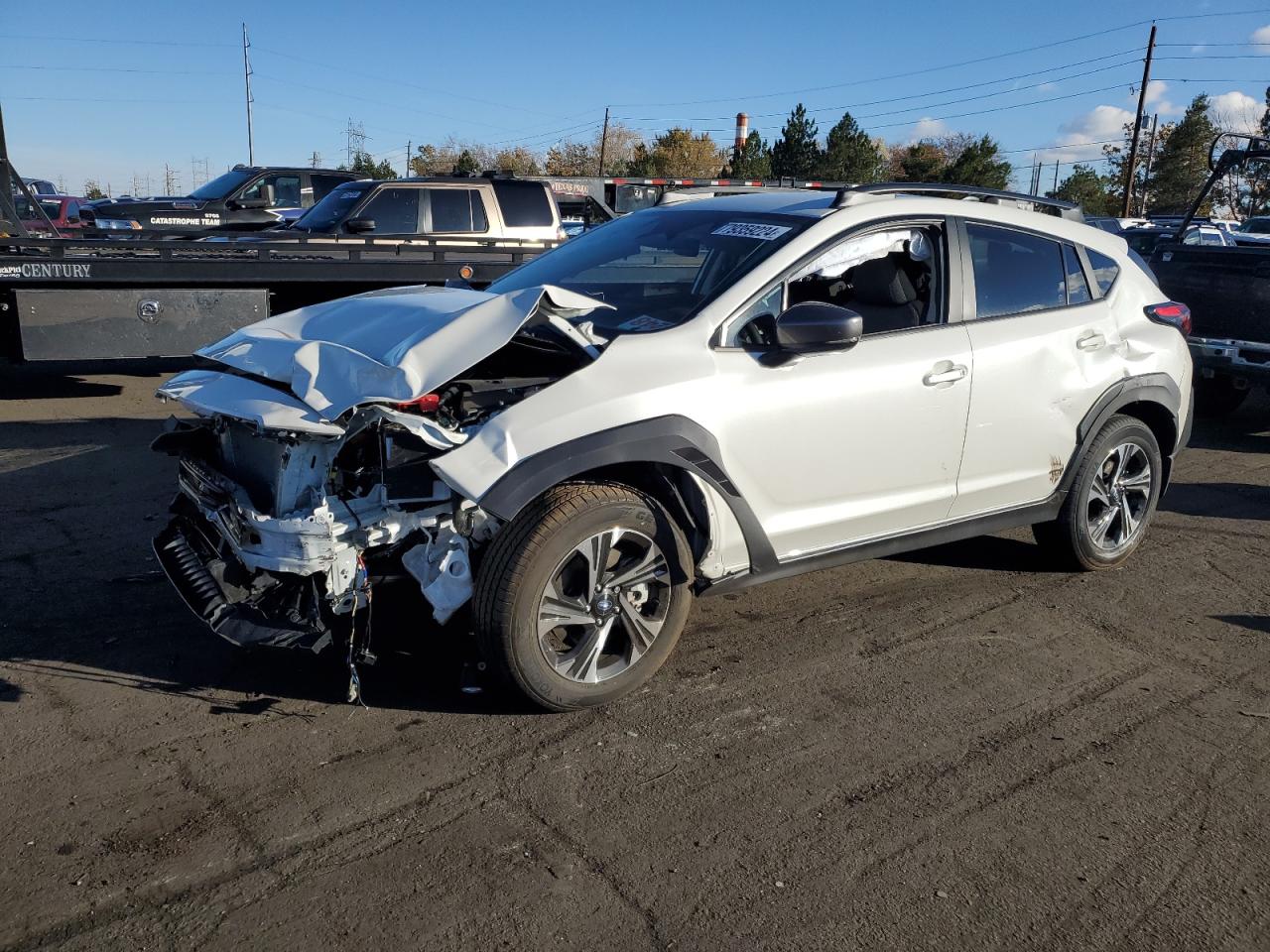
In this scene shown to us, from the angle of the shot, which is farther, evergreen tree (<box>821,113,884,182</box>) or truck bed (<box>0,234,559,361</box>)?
evergreen tree (<box>821,113,884,182</box>)

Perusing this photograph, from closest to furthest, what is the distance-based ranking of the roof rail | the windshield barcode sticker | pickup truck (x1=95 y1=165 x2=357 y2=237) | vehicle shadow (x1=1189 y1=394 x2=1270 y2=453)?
the windshield barcode sticker
the roof rail
vehicle shadow (x1=1189 y1=394 x2=1270 y2=453)
pickup truck (x1=95 y1=165 x2=357 y2=237)

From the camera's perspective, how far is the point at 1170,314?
5.60 m

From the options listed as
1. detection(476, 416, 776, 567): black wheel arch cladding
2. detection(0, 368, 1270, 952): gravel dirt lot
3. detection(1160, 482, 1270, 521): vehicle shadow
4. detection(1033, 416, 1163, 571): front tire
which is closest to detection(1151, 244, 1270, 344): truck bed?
detection(1160, 482, 1270, 521): vehicle shadow

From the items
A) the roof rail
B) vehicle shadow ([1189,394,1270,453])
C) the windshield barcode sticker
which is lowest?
vehicle shadow ([1189,394,1270,453])

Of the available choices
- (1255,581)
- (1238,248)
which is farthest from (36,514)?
(1238,248)

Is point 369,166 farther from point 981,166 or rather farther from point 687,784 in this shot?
point 687,784

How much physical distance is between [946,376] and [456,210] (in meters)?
8.13

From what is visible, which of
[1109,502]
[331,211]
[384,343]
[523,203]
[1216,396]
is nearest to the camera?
[384,343]

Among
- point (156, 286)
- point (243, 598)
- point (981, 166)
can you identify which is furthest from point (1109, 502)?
point (981, 166)

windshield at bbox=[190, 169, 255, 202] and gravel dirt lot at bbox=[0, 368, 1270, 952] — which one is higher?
windshield at bbox=[190, 169, 255, 202]

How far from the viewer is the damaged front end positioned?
3.56 m

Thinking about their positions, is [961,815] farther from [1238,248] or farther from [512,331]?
[1238,248]

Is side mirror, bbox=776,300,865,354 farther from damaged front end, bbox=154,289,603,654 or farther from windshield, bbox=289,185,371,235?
windshield, bbox=289,185,371,235

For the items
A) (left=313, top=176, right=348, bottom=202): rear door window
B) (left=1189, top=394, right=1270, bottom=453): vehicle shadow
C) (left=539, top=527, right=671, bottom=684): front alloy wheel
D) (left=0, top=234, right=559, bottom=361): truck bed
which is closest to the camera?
(left=539, top=527, right=671, bottom=684): front alloy wheel
